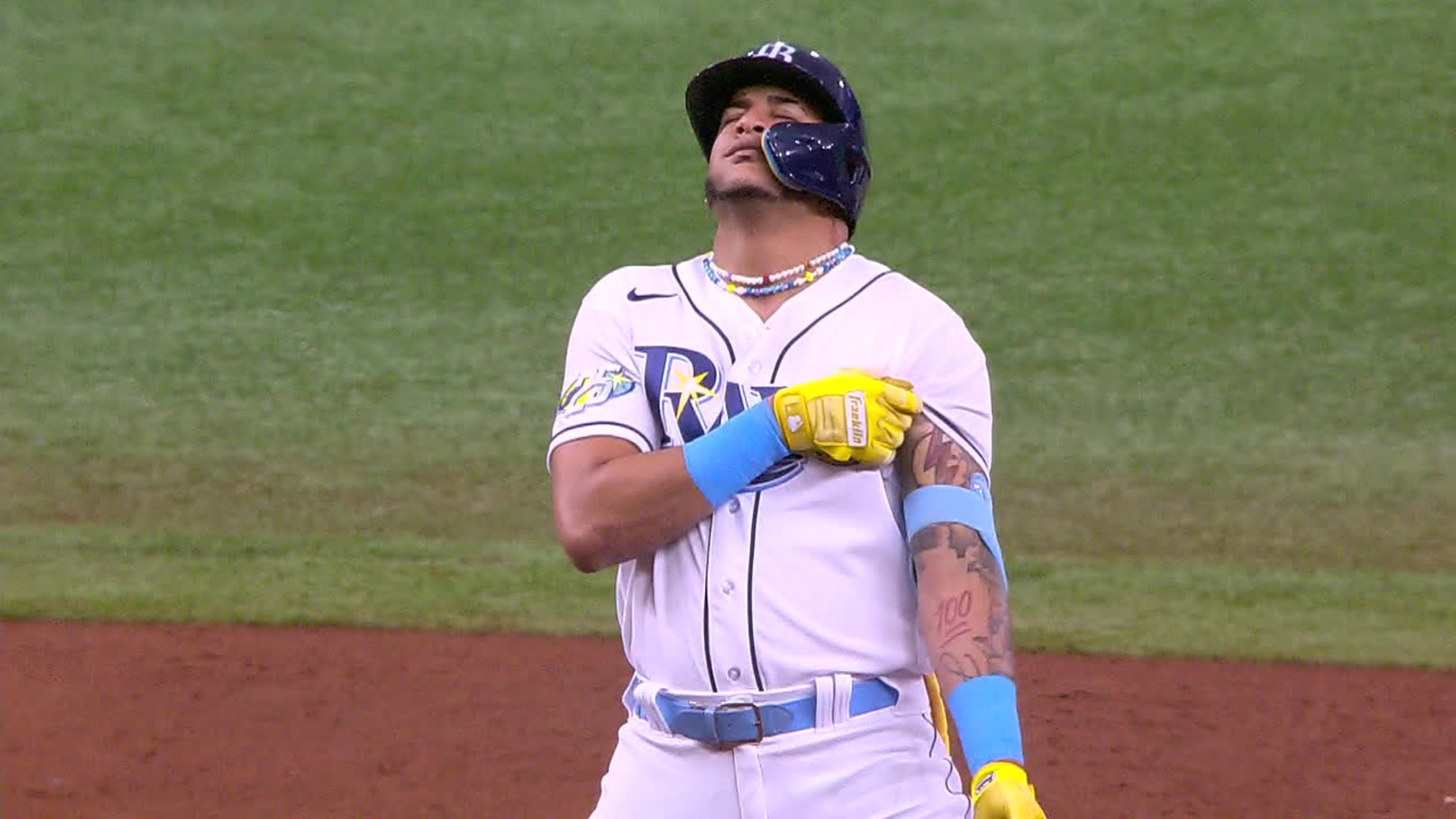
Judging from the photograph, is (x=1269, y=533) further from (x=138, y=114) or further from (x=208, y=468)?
(x=138, y=114)

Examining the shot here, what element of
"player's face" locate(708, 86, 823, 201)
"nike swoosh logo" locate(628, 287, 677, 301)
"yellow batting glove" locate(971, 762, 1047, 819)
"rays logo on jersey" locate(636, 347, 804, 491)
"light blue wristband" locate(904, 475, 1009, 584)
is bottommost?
"yellow batting glove" locate(971, 762, 1047, 819)

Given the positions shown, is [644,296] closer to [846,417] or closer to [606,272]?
[846,417]

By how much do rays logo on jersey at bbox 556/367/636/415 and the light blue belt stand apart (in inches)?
17.7

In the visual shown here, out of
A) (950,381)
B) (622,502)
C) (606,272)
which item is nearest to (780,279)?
(950,381)

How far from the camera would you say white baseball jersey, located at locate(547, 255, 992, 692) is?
8.68 feet

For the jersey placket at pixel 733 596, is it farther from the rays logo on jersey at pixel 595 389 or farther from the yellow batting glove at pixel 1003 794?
the yellow batting glove at pixel 1003 794

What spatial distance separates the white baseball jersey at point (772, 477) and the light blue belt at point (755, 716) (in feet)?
0.09

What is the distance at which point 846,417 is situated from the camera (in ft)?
8.22

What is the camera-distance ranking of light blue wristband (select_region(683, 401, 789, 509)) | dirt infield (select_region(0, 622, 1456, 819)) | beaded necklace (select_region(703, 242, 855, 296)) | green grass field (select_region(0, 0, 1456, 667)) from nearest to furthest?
light blue wristband (select_region(683, 401, 789, 509))
beaded necklace (select_region(703, 242, 855, 296))
dirt infield (select_region(0, 622, 1456, 819))
green grass field (select_region(0, 0, 1456, 667))

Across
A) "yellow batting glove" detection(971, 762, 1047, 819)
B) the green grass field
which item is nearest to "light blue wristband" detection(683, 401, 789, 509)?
"yellow batting glove" detection(971, 762, 1047, 819)

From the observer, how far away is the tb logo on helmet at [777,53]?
2812 mm

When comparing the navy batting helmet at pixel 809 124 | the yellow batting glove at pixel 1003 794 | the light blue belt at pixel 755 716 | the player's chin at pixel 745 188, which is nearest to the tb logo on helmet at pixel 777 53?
the navy batting helmet at pixel 809 124

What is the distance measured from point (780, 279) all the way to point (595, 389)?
315mm

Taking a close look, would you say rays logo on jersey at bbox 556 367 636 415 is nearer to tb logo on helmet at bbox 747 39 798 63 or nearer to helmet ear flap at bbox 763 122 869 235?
helmet ear flap at bbox 763 122 869 235
